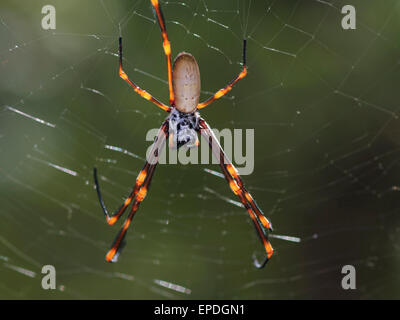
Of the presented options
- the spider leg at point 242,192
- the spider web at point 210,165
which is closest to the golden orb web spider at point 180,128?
the spider leg at point 242,192

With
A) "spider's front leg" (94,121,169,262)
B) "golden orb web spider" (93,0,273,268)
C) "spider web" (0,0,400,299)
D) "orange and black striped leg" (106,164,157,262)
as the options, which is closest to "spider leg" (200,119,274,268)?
"golden orb web spider" (93,0,273,268)

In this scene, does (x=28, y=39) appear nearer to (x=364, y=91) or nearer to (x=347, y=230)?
(x=364, y=91)

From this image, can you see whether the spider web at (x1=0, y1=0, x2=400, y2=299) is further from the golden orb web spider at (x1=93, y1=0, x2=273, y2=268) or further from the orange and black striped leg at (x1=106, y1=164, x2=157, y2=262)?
the orange and black striped leg at (x1=106, y1=164, x2=157, y2=262)

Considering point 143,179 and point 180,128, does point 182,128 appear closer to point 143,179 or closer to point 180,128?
point 180,128

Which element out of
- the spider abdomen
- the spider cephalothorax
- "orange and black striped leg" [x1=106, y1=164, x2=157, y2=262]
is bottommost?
"orange and black striped leg" [x1=106, y1=164, x2=157, y2=262]

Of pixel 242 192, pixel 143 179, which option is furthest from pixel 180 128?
pixel 242 192

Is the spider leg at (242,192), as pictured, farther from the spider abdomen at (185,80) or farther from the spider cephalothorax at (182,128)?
the spider abdomen at (185,80)

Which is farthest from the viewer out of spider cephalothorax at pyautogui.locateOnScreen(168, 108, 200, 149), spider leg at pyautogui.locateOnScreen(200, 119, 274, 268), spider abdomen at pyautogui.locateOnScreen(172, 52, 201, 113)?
spider leg at pyautogui.locateOnScreen(200, 119, 274, 268)

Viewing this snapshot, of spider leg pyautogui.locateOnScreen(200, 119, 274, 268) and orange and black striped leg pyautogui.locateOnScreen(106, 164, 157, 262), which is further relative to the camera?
spider leg pyautogui.locateOnScreen(200, 119, 274, 268)
